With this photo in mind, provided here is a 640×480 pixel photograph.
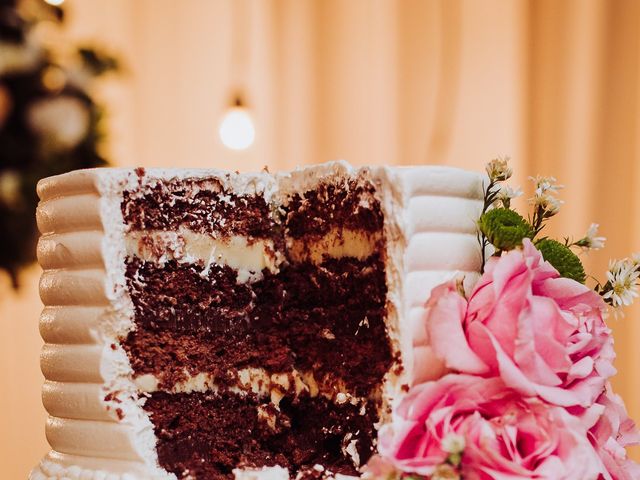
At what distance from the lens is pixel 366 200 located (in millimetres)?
2002

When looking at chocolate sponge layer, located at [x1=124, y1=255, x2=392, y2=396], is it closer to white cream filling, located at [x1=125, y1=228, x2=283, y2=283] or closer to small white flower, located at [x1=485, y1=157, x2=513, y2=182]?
white cream filling, located at [x1=125, y1=228, x2=283, y2=283]

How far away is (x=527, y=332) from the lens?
1568 millimetres

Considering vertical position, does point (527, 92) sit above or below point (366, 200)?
above

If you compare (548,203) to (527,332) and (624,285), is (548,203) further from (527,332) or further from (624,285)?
(527,332)

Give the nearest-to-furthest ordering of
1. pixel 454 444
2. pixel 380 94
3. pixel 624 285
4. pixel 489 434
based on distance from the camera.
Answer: pixel 454 444 < pixel 489 434 < pixel 624 285 < pixel 380 94

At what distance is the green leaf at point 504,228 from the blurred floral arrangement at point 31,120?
7.10ft

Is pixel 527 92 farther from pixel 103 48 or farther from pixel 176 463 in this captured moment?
pixel 176 463

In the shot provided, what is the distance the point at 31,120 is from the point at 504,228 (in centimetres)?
233

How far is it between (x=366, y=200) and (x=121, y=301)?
2.23ft

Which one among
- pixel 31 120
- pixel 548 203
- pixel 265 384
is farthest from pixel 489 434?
pixel 31 120

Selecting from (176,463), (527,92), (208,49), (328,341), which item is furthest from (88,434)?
(208,49)

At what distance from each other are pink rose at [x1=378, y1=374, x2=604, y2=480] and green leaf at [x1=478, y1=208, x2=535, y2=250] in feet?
1.12

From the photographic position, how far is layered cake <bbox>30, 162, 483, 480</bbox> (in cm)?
191

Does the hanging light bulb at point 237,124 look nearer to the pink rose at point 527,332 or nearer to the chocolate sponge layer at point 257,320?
the chocolate sponge layer at point 257,320
